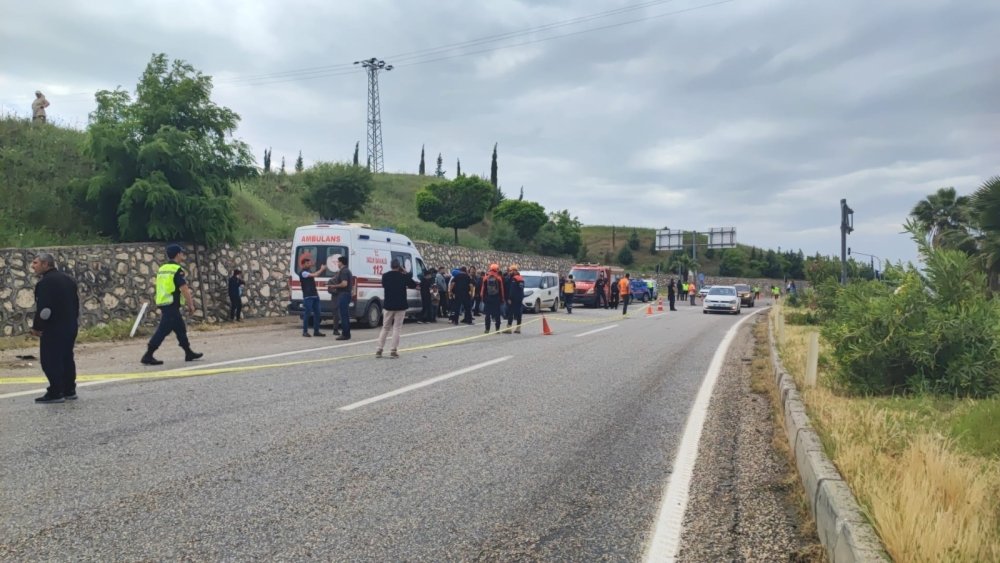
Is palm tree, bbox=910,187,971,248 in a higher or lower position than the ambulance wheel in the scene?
higher

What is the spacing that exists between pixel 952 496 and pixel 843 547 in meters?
1.04

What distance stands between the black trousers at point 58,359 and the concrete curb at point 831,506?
724 cm

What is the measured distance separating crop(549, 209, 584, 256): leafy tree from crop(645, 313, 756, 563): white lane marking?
6041cm

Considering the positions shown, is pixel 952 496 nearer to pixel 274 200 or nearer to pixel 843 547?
pixel 843 547

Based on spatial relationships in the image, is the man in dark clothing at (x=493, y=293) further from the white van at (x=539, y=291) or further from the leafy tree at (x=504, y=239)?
the leafy tree at (x=504, y=239)

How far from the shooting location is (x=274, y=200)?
3766 centimetres

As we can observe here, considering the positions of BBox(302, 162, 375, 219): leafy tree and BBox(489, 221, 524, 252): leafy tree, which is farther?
BBox(489, 221, 524, 252): leafy tree

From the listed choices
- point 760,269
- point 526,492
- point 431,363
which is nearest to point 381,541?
point 526,492

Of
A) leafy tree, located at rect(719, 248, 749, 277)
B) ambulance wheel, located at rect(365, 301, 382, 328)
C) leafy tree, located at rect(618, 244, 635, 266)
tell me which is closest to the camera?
ambulance wheel, located at rect(365, 301, 382, 328)

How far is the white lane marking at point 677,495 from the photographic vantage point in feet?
12.4

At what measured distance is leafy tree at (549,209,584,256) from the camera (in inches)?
2793

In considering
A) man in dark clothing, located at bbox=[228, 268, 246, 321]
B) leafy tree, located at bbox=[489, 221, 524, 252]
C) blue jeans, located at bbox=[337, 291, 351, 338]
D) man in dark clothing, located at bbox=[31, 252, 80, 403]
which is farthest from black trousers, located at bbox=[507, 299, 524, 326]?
leafy tree, located at bbox=[489, 221, 524, 252]

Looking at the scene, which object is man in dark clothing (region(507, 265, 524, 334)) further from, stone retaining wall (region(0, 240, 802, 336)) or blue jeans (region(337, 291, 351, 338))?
stone retaining wall (region(0, 240, 802, 336))

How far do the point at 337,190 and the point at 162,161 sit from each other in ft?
68.1
